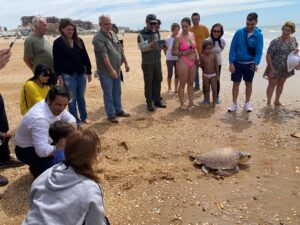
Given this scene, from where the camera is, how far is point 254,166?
430 cm

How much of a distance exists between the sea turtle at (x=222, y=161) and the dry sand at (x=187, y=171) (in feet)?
0.40

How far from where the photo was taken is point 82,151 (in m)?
1.92

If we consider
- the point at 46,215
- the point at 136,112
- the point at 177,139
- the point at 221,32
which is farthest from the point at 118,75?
the point at 46,215

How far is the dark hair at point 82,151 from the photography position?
1917 millimetres

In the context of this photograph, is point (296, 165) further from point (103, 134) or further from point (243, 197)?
point (103, 134)

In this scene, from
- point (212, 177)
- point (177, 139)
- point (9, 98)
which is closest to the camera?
point (212, 177)

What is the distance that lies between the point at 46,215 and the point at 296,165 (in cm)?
343

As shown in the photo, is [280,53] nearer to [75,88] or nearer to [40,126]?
[75,88]

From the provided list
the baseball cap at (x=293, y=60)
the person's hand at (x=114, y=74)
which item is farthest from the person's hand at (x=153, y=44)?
the baseball cap at (x=293, y=60)

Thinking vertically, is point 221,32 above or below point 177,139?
above

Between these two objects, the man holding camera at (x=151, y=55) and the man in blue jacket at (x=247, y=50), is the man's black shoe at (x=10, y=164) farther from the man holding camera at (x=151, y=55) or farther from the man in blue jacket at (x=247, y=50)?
the man in blue jacket at (x=247, y=50)

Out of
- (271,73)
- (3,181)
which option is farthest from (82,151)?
(271,73)

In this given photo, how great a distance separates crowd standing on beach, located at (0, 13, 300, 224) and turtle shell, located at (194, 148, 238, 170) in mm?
1705

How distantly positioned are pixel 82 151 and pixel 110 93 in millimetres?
4064
